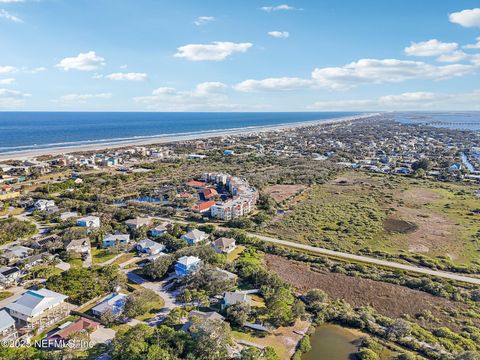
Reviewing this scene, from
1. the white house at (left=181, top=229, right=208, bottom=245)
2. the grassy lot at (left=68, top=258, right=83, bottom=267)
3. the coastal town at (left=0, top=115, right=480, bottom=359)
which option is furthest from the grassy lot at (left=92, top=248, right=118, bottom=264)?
the white house at (left=181, top=229, right=208, bottom=245)

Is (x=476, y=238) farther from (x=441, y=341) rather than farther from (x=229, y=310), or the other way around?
(x=229, y=310)

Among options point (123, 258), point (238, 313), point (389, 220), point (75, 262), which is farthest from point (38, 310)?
point (389, 220)

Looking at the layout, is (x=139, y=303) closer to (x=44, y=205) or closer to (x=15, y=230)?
(x=15, y=230)

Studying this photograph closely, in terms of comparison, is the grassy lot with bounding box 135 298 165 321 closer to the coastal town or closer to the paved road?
the coastal town

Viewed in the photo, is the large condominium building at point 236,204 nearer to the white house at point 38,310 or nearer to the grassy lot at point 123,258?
the grassy lot at point 123,258

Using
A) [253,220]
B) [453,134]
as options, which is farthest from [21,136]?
[453,134]

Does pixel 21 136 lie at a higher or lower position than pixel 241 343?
higher
